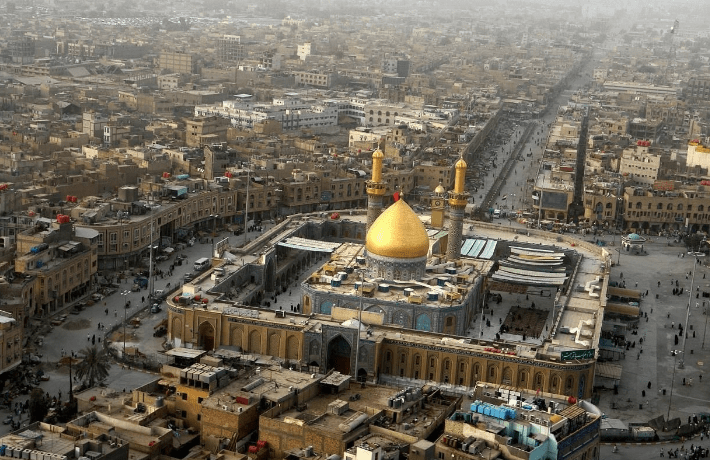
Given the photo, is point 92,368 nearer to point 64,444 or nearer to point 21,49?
point 64,444

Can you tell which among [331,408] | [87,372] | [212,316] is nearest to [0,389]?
[87,372]

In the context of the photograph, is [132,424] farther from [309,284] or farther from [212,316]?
[309,284]

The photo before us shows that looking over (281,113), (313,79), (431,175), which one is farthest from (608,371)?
(313,79)

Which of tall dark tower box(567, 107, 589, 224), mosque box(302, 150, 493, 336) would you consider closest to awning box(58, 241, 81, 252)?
mosque box(302, 150, 493, 336)

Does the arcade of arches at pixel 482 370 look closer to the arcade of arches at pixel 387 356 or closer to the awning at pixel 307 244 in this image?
the arcade of arches at pixel 387 356

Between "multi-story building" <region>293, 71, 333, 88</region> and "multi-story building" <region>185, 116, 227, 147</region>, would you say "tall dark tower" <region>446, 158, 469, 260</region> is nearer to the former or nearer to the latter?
"multi-story building" <region>185, 116, 227, 147</region>

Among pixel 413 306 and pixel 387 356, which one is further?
pixel 413 306
